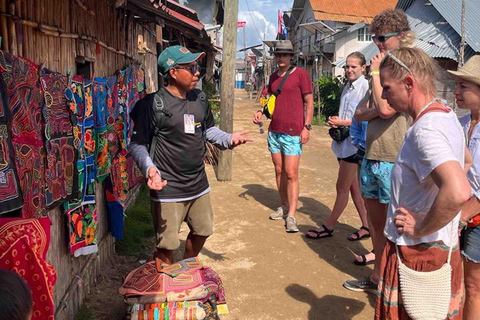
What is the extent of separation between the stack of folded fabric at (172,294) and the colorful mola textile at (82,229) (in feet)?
1.71

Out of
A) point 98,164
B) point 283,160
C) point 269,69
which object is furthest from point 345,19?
point 98,164

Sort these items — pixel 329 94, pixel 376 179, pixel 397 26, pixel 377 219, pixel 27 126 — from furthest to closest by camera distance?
pixel 329 94 → pixel 377 219 → pixel 376 179 → pixel 397 26 → pixel 27 126

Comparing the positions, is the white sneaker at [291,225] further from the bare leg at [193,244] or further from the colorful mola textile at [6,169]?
the colorful mola textile at [6,169]

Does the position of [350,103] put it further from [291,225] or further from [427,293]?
[427,293]

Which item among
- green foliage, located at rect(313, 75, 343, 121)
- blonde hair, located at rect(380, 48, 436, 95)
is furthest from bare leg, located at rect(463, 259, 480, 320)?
green foliage, located at rect(313, 75, 343, 121)

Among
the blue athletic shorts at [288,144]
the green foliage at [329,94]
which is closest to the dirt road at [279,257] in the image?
the blue athletic shorts at [288,144]

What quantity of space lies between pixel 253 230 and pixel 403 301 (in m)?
3.46

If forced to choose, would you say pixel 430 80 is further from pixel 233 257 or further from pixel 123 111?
pixel 123 111

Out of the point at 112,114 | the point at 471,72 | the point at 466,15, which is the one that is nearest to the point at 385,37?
the point at 471,72

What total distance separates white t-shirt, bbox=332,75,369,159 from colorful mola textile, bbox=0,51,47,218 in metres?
3.15

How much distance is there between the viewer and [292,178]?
209 inches

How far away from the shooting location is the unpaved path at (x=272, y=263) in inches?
143

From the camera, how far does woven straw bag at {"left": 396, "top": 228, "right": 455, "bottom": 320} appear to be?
1961mm

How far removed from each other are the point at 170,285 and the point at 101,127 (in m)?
1.59
